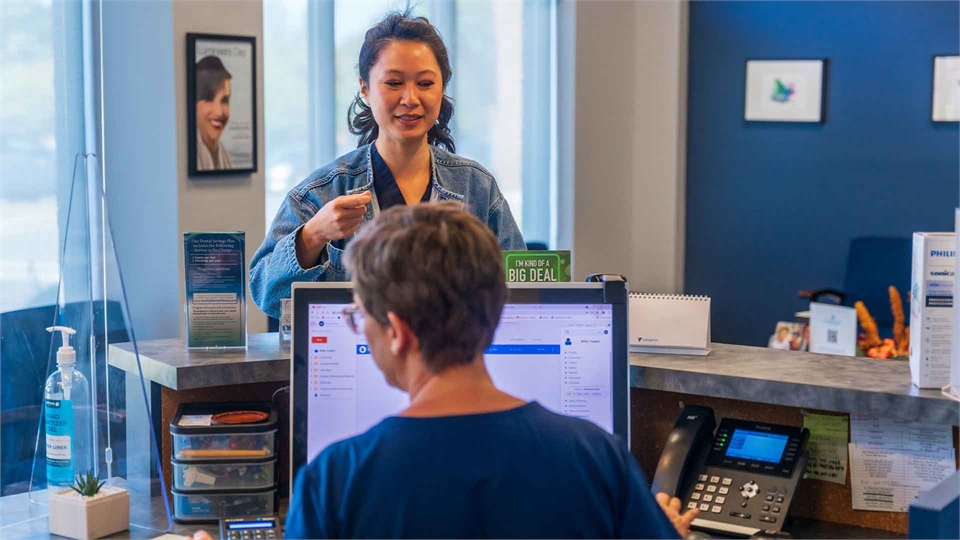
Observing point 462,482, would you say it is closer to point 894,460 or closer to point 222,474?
point 222,474

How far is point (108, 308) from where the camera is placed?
6.72ft

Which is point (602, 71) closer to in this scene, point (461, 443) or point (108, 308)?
point (108, 308)

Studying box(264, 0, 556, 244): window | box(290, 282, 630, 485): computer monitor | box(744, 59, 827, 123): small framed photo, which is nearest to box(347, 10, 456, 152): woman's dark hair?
box(290, 282, 630, 485): computer monitor

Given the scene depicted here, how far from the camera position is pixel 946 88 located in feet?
19.7

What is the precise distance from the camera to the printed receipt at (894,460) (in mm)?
1864

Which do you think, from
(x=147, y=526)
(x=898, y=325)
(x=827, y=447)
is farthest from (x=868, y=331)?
(x=147, y=526)

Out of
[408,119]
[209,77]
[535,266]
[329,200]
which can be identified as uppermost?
[209,77]

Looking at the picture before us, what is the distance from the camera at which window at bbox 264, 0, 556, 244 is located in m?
4.92

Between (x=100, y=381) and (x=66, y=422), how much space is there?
0.32 ft

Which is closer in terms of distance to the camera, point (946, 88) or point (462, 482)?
point (462, 482)

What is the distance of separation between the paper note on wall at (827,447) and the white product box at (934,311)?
16 centimetres

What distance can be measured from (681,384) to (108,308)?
108 cm

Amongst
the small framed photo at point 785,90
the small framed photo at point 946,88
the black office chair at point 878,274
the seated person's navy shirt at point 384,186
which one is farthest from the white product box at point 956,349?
the small framed photo at point 785,90

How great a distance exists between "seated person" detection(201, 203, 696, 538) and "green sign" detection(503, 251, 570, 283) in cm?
70
